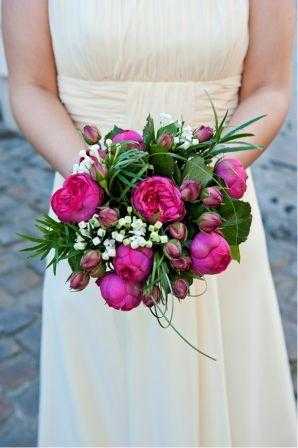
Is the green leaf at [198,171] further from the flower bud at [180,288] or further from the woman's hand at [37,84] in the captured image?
the woman's hand at [37,84]

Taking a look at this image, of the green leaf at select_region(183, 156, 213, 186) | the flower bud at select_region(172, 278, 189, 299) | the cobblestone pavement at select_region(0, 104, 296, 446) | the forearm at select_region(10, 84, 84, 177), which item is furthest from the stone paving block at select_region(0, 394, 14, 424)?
the green leaf at select_region(183, 156, 213, 186)

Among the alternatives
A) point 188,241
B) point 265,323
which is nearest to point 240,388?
point 265,323

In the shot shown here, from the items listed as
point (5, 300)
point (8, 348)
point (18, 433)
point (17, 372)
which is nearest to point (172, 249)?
point (18, 433)

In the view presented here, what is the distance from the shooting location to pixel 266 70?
170cm

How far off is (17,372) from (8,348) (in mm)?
185

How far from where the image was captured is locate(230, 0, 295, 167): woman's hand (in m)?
1.64

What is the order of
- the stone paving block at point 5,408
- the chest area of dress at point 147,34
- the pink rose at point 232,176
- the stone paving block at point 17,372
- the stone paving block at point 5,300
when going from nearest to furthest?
1. the pink rose at point 232,176
2. the chest area of dress at point 147,34
3. the stone paving block at point 5,408
4. the stone paving block at point 17,372
5. the stone paving block at point 5,300

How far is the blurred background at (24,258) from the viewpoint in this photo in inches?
105

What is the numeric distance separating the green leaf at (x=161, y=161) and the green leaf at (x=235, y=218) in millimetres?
135

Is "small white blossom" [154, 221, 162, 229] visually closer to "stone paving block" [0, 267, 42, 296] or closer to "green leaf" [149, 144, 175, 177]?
"green leaf" [149, 144, 175, 177]

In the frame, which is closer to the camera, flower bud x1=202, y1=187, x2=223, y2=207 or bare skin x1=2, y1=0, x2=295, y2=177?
flower bud x1=202, y1=187, x2=223, y2=207

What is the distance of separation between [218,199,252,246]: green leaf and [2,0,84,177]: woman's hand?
19.3 inches

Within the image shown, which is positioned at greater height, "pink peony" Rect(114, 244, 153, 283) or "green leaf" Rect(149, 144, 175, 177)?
"green leaf" Rect(149, 144, 175, 177)

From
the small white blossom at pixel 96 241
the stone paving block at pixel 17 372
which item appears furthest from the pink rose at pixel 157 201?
the stone paving block at pixel 17 372
